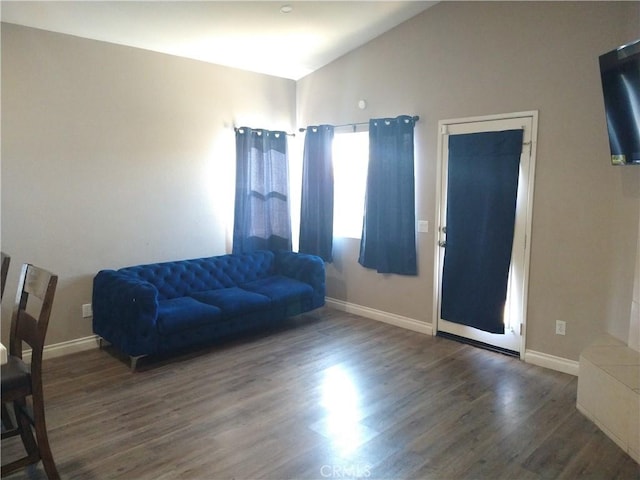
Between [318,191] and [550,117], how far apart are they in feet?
8.29

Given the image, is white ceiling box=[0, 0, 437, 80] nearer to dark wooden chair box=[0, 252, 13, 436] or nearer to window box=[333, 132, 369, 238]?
window box=[333, 132, 369, 238]

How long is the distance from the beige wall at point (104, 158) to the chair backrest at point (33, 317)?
1614 mm

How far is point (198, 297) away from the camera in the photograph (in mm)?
4215

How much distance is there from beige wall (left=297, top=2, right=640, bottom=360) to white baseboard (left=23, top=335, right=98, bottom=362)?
3.08m

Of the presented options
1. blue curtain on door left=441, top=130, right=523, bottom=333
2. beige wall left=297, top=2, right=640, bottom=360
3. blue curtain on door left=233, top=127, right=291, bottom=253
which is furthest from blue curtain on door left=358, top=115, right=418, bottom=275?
blue curtain on door left=233, top=127, right=291, bottom=253

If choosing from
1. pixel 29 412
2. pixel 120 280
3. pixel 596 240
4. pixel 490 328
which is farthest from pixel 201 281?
pixel 596 240

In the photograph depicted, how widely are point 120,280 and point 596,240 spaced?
12.3ft

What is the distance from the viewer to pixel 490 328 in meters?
3.94

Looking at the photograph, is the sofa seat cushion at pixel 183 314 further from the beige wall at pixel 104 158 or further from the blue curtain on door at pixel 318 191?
the blue curtain on door at pixel 318 191

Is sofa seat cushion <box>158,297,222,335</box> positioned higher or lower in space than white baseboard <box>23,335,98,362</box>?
higher

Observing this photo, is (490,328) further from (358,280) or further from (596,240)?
(358,280)

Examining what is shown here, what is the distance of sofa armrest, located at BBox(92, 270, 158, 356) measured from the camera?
346cm

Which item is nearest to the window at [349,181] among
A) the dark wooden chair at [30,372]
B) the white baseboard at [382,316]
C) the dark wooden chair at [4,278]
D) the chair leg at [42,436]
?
the white baseboard at [382,316]

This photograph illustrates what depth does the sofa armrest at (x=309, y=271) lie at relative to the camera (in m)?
4.78
